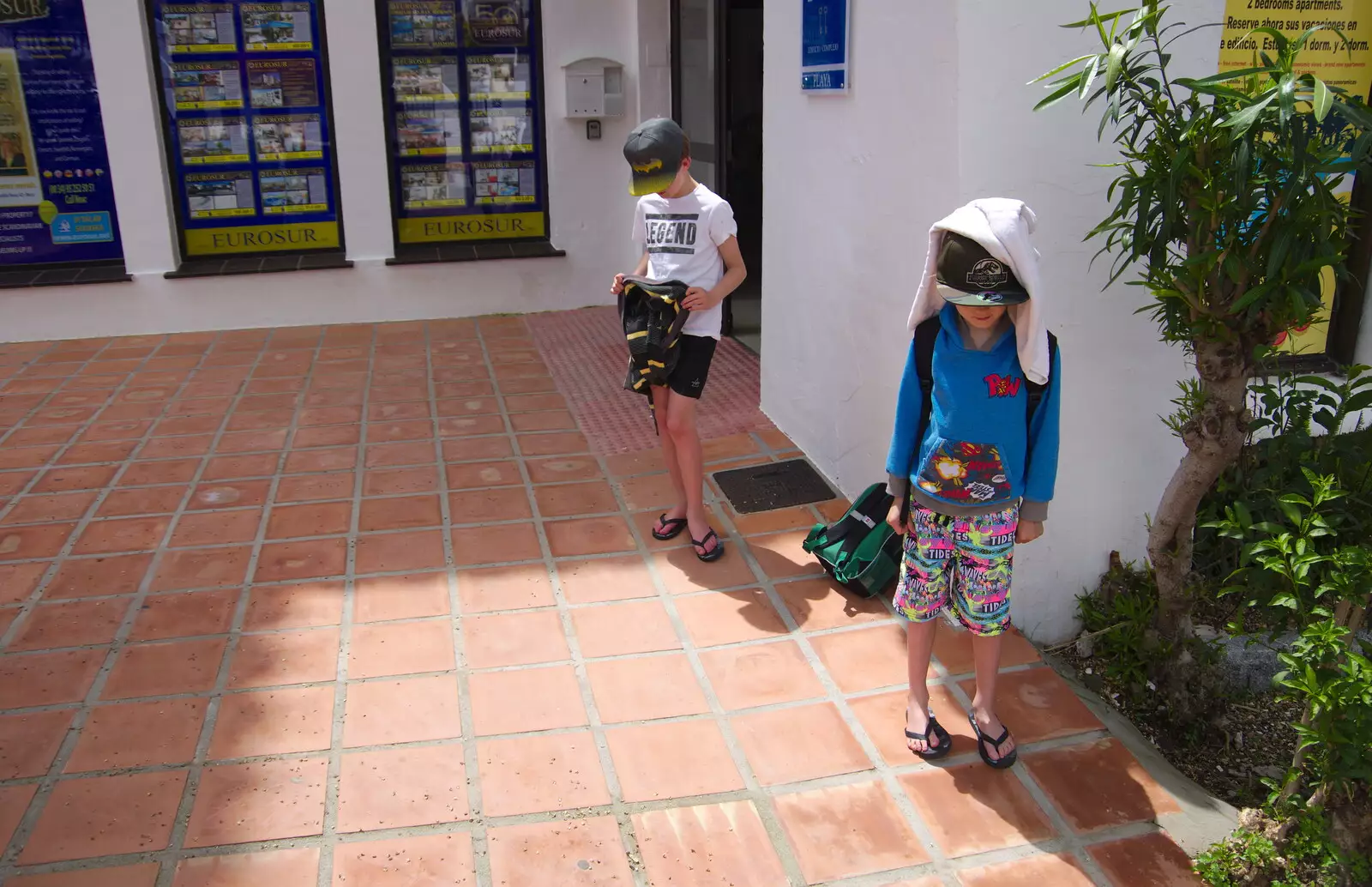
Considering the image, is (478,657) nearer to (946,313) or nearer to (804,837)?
(804,837)

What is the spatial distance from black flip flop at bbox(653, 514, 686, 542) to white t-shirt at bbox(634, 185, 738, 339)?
808 mm

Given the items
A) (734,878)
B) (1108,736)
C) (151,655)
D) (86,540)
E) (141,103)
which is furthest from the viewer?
(141,103)

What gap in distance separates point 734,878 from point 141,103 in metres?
6.49

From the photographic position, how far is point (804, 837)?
9.32ft

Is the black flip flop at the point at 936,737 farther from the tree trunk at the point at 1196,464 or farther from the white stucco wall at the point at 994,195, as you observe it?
the tree trunk at the point at 1196,464

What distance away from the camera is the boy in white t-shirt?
3.80 metres

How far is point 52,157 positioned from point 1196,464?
7014 mm

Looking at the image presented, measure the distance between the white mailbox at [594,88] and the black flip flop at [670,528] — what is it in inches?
160

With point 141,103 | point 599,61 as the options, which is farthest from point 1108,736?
point 141,103

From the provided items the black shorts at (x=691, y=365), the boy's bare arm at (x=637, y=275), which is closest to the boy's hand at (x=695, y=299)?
the black shorts at (x=691, y=365)

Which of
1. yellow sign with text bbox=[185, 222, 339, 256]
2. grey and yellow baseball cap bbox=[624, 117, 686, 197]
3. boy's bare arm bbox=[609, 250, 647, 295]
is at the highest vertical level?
grey and yellow baseball cap bbox=[624, 117, 686, 197]

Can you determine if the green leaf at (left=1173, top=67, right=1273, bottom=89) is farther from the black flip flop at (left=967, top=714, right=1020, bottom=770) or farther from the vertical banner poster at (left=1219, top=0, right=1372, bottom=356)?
the black flip flop at (left=967, top=714, right=1020, bottom=770)

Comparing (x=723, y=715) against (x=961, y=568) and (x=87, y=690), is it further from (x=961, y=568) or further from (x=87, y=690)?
(x=87, y=690)

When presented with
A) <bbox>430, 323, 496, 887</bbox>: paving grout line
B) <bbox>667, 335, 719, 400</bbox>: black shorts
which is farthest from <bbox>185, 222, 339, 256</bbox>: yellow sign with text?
<bbox>667, 335, 719, 400</bbox>: black shorts
